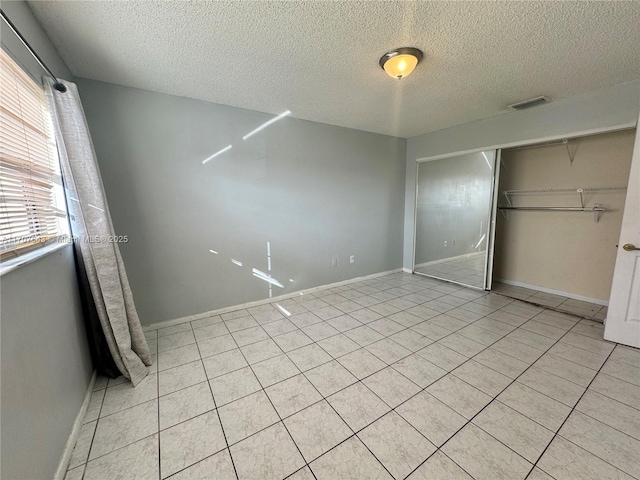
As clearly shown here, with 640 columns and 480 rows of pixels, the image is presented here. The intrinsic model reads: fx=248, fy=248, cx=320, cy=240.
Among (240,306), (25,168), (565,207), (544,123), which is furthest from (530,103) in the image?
(25,168)

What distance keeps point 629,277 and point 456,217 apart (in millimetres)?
2198

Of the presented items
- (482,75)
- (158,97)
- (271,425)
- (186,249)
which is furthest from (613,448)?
(158,97)

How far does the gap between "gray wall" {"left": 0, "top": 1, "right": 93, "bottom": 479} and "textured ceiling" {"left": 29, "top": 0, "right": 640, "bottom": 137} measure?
0.42 meters

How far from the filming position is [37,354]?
3.82 ft

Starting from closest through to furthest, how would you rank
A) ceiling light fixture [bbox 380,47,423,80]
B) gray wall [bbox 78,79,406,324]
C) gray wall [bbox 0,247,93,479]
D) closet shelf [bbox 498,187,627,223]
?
gray wall [bbox 0,247,93,479] → ceiling light fixture [bbox 380,47,423,80] → gray wall [bbox 78,79,406,324] → closet shelf [bbox 498,187,627,223]

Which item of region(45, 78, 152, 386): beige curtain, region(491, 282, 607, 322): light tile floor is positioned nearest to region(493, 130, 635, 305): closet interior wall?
region(491, 282, 607, 322): light tile floor

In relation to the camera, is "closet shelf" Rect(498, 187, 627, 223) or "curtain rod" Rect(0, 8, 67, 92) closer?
"curtain rod" Rect(0, 8, 67, 92)

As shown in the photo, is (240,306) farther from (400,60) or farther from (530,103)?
(530,103)

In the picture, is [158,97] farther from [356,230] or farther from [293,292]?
[356,230]

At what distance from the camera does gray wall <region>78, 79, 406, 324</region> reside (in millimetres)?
2410

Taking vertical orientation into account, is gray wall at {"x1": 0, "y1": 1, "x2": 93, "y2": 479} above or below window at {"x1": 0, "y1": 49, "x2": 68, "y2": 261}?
below

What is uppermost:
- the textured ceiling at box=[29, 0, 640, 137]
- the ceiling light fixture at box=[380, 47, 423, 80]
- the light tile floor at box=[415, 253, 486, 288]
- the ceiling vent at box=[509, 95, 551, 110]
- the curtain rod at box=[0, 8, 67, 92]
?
the textured ceiling at box=[29, 0, 640, 137]

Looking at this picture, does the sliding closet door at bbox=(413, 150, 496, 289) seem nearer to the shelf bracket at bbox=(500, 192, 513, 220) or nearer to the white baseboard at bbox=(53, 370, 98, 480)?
the shelf bracket at bbox=(500, 192, 513, 220)

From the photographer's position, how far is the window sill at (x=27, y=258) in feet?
3.28
